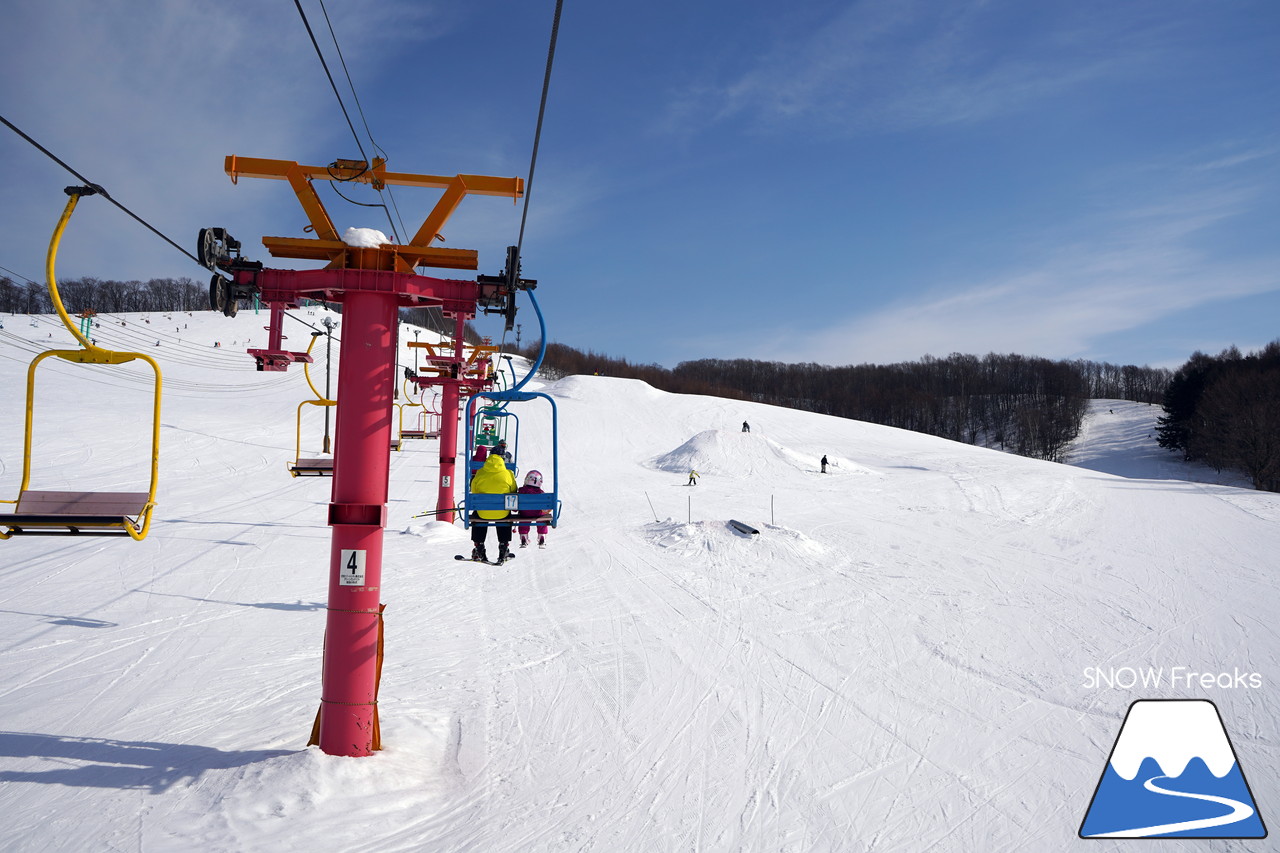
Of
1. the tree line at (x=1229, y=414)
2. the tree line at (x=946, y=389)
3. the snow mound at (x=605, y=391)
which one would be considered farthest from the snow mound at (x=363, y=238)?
the tree line at (x=946, y=389)

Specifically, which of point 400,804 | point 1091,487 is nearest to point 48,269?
point 400,804

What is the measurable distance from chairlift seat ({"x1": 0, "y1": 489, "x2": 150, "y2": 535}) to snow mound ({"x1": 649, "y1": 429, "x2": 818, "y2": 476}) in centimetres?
2627

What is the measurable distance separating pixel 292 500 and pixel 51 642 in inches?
474

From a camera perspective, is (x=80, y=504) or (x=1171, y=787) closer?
(x=1171, y=787)

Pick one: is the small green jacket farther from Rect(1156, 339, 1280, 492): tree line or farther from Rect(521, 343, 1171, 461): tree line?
Rect(521, 343, 1171, 461): tree line

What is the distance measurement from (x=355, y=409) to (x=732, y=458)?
92.9 ft

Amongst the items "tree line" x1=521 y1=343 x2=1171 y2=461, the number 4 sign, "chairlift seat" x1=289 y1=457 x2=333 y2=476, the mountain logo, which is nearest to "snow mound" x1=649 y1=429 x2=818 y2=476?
"chairlift seat" x1=289 y1=457 x2=333 y2=476

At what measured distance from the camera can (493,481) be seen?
25.2 ft

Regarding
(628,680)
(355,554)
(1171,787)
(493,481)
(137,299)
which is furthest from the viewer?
(137,299)

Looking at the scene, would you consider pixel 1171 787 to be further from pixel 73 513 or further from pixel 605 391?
pixel 605 391

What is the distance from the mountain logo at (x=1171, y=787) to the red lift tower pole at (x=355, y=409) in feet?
15.3

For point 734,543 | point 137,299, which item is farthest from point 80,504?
point 137,299

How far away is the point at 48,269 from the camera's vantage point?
148 inches

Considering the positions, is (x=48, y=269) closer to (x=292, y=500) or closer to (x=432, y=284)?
(x=432, y=284)
